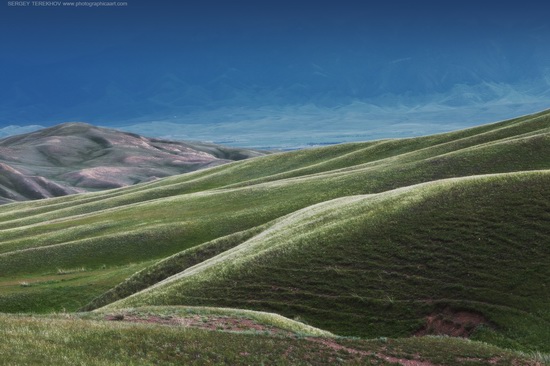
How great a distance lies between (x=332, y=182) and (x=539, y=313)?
53.7 meters

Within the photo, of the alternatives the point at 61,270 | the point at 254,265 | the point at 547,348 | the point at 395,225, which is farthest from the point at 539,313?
the point at 61,270

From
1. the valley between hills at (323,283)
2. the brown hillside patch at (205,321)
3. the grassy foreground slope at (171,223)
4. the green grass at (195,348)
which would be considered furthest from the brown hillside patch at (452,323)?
the grassy foreground slope at (171,223)

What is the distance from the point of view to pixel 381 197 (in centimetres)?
5791

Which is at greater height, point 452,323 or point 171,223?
point 171,223

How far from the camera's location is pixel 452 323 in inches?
1431

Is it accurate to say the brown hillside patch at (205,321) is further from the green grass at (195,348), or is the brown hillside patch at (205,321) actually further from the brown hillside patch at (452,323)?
the brown hillside patch at (452,323)

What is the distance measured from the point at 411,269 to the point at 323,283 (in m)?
5.82

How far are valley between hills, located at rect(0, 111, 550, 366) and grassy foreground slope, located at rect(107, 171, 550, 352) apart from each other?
12cm

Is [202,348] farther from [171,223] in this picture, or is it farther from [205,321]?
[171,223]

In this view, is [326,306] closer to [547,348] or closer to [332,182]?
[547,348]

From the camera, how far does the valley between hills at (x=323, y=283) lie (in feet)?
83.6

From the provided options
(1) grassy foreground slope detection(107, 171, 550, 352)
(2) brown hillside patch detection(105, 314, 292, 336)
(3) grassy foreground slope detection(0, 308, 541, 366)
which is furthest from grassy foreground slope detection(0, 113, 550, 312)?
(3) grassy foreground slope detection(0, 308, 541, 366)

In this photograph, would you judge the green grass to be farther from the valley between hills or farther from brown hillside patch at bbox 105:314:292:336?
brown hillside patch at bbox 105:314:292:336

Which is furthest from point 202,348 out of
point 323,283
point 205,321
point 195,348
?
point 323,283
